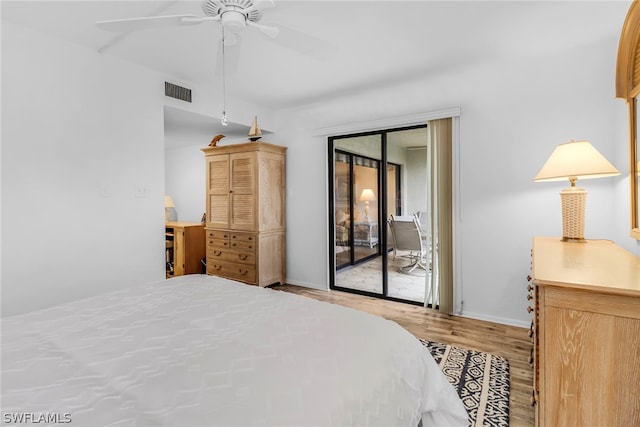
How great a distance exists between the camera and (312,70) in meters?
3.18

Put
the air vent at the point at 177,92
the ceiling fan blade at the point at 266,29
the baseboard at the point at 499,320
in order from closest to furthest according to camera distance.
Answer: the ceiling fan blade at the point at 266,29 < the baseboard at the point at 499,320 < the air vent at the point at 177,92

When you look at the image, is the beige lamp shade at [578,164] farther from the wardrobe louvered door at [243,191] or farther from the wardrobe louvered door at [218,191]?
the wardrobe louvered door at [218,191]

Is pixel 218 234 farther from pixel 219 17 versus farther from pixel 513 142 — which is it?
pixel 513 142

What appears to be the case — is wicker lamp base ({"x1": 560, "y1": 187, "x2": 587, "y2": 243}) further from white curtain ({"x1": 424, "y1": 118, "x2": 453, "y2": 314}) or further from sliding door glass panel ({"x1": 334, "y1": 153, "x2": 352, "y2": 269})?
sliding door glass panel ({"x1": 334, "y1": 153, "x2": 352, "y2": 269})

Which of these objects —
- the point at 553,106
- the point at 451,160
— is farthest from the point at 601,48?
the point at 451,160

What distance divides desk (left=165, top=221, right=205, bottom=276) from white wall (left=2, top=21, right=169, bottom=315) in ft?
5.55

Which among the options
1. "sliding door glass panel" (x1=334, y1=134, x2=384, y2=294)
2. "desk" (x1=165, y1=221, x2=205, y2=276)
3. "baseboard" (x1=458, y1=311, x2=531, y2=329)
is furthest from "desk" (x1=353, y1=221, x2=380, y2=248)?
"desk" (x1=165, y1=221, x2=205, y2=276)

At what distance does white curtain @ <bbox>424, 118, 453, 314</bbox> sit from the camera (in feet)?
11.0

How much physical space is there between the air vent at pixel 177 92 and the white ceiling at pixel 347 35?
0.39 ft

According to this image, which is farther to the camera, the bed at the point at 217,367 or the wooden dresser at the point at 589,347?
the wooden dresser at the point at 589,347

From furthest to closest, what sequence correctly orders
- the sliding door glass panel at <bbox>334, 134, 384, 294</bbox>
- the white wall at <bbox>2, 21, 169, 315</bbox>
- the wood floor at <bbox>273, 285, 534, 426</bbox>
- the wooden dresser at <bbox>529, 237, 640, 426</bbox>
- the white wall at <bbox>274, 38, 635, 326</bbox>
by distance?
the sliding door glass panel at <bbox>334, 134, 384, 294</bbox>
the white wall at <bbox>274, 38, 635, 326</bbox>
the white wall at <bbox>2, 21, 169, 315</bbox>
the wood floor at <bbox>273, 285, 534, 426</bbox>
the wooden dresser at <bbox>529, 237, 640, 426</bbox>

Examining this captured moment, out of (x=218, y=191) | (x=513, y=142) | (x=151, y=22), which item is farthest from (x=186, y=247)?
(x=513, y=142)

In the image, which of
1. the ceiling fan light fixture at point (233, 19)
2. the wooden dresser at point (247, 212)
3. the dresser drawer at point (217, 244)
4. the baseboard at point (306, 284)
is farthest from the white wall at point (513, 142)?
the dresser drawer at point (217, 244)

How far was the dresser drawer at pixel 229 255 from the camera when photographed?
4207mm
